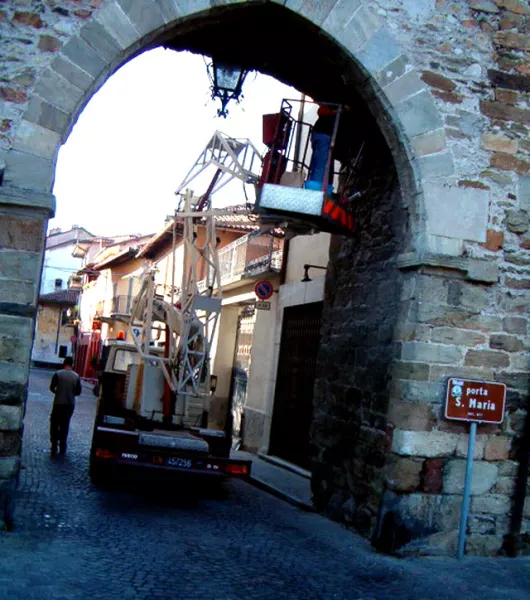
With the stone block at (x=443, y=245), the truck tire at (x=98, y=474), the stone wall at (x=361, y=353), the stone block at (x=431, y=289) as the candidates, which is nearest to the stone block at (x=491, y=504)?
the stone wall at (x=361, y=353)

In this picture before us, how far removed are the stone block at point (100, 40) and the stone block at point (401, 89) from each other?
2333 mm

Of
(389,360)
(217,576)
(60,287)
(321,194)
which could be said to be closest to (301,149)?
(321,194)

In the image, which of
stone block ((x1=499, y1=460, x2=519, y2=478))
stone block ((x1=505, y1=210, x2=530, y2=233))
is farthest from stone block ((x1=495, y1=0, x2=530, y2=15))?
stone block ((x1=499, y1=460, x2=519, y2=478))

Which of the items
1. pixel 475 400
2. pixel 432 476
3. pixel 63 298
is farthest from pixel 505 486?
pixel 63 298

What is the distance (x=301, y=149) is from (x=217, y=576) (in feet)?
31.6

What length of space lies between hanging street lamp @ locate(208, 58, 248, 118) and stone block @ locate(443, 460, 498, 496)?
4.50 metres

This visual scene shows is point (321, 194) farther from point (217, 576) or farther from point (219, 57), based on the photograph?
point (217, 576)

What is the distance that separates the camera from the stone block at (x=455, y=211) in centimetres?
691

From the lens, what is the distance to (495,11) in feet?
23.6

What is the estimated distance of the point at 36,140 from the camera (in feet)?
19.7

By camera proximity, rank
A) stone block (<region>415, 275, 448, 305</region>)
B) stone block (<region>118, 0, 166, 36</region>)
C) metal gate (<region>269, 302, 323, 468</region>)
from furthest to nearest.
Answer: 1. metal gate (<region>269, 302, 323, 468</region>)
2. stone block (<region>415, 275, 448, 305</region>)
3. stone block (<region>118, 0, 166, 36</region>)

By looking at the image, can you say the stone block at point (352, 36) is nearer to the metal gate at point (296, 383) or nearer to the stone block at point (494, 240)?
the stone block at point (494, 240)

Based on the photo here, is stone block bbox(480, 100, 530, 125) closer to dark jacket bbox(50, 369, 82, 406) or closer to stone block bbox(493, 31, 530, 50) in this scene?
stone block bbox(493, 31, 530, 50)

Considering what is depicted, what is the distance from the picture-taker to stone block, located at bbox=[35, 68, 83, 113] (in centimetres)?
608
